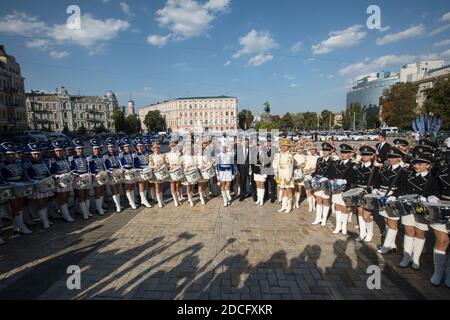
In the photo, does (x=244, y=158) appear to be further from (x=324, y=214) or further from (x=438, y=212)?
(x=438, y=212)

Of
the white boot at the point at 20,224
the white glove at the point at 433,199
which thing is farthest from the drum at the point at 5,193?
the white glove at the point at 433,199

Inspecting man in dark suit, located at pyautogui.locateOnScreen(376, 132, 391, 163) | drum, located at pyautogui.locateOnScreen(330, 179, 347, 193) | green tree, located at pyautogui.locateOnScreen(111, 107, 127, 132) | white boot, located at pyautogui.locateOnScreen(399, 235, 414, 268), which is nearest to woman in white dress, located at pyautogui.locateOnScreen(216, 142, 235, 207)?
drum, located at pyautogui.locateOnScreen(330, 179, 347, 193)

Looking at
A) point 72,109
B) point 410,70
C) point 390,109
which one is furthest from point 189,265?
point 410,70

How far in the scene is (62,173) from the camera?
7254mm

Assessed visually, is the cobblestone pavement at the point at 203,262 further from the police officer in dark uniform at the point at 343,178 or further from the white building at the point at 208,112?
the white building at the point at 208,112

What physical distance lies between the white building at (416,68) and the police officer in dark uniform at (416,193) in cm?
12090

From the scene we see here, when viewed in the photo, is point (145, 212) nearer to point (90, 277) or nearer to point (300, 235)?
point (90, 277)

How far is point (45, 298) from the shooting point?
4004 mm

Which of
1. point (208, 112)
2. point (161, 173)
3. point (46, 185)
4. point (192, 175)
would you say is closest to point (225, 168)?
point (192, 175)

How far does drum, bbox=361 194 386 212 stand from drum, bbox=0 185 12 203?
27.3ft

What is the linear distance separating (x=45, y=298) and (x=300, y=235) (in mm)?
5259

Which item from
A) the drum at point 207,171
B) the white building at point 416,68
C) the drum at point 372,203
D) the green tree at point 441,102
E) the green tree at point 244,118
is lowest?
the drum at point 372,203

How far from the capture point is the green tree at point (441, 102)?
3676 centimetres

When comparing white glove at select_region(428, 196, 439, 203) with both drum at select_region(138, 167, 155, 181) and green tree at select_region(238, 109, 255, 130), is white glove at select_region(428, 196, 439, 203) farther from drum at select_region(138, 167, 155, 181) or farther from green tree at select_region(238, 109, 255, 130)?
green tree at select_region(238, 109, 255, 130)
